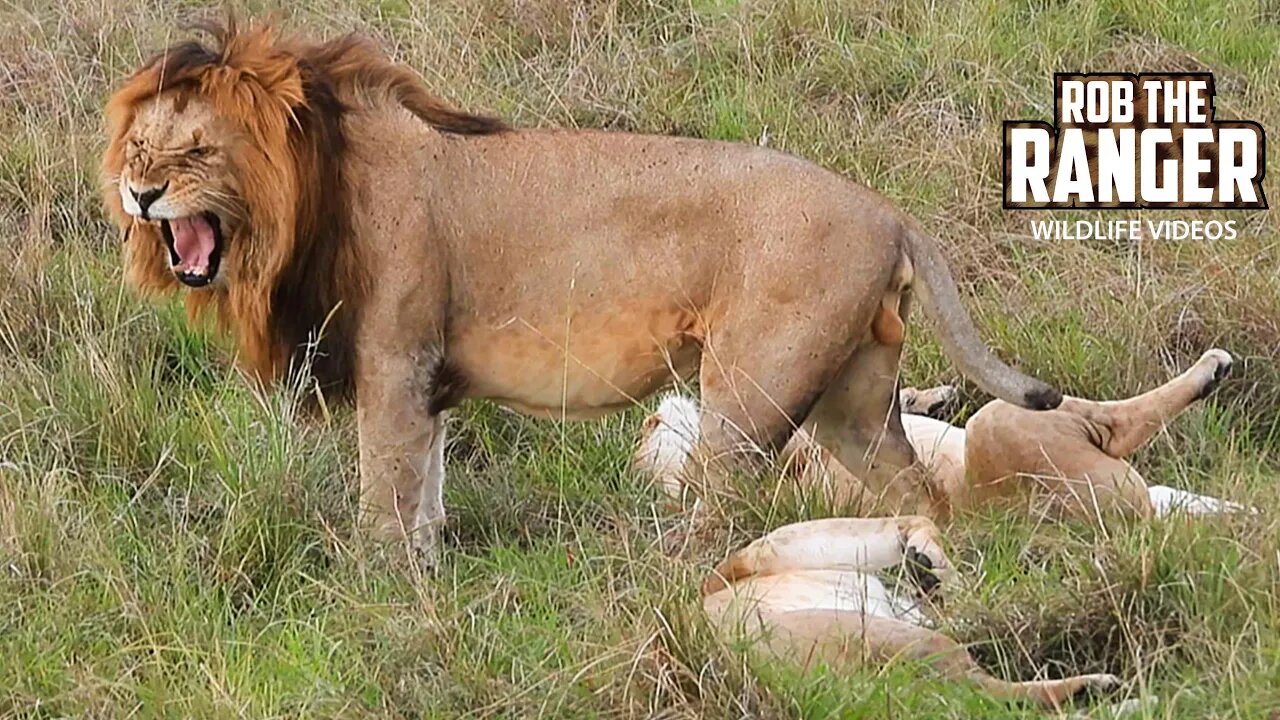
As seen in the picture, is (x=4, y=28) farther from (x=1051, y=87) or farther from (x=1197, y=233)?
(x=1197, y=233)

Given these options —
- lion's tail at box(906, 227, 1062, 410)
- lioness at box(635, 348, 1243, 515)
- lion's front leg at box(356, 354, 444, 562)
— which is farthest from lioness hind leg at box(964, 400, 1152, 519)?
lion's front leg at box(356, 354, 444, 562)

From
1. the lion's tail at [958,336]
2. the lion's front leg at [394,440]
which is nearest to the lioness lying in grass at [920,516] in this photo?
the lion's tail at [958,336]

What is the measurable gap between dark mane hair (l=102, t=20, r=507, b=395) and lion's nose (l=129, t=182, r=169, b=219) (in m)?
0.15

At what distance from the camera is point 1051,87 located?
698cm

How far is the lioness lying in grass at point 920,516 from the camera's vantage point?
3.67 meters

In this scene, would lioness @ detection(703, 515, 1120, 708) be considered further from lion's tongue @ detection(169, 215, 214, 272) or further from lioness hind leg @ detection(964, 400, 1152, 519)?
lion's tongue @ detection(169, 215, 214, 272)

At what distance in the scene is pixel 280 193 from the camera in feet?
14.9

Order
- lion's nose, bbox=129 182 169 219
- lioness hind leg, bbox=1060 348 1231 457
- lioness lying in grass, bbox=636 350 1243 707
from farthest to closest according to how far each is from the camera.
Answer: lioness hind leg, bbox=1060 348 1231 457
lion's nose, bbox=129 182 169 219
lioness lying in grass, bbox=636 350 1243 707

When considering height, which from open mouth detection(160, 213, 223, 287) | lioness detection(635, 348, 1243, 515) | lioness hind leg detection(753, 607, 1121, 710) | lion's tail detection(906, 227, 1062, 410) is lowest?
lioness detection(635, 348, 1243, 515)

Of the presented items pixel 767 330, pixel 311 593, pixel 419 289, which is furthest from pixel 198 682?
pixel 767 330

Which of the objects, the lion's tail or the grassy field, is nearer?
the grassy field

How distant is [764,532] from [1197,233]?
223cm

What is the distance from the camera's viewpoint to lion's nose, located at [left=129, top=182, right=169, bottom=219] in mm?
4469

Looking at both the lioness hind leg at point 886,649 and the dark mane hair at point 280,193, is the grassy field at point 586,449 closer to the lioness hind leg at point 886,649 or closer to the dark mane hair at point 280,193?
the lioness hind leg at point 886,649
